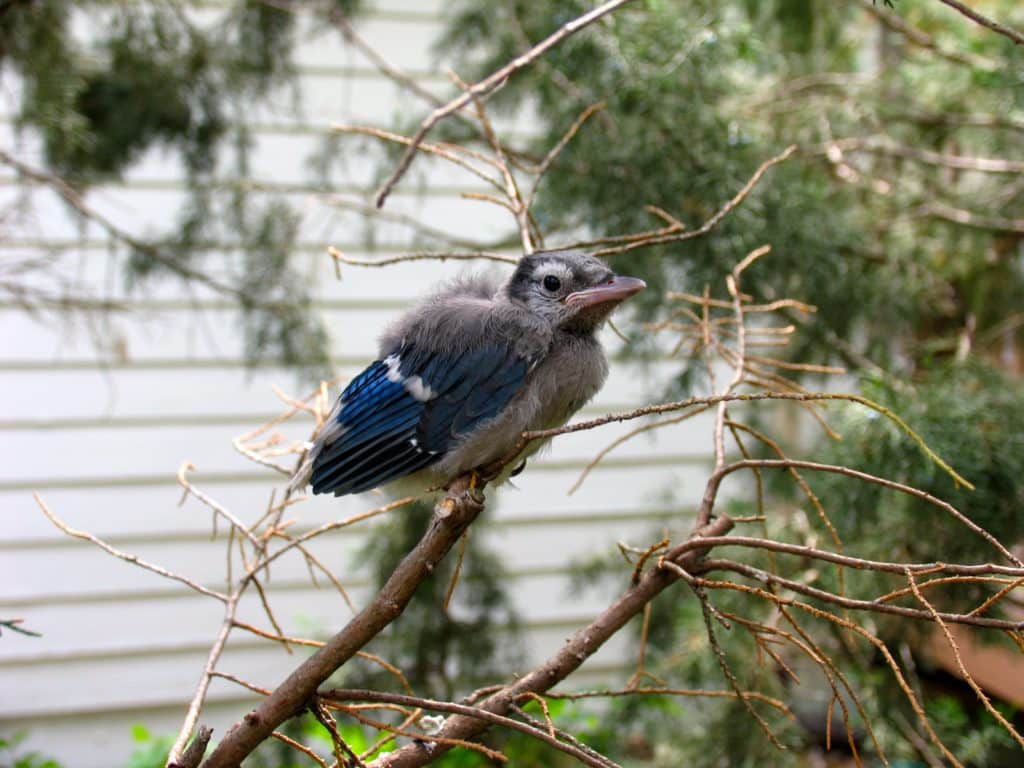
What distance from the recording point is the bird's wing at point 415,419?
48.0 inches

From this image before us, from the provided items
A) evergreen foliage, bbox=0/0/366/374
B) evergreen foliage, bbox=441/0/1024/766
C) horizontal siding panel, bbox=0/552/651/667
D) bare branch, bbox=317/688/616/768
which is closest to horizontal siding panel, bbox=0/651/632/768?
horizontal siding panel, bbox=0/552/651/667

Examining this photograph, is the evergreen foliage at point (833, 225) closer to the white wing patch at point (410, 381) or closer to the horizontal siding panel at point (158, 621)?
the white wing patch at point (410, 381)

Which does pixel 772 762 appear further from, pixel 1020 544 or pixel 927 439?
pixel 927 439

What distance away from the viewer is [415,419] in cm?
124

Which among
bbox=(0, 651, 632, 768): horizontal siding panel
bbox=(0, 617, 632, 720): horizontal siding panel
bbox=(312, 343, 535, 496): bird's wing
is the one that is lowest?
bbox=(0, 651, 632, 768): horizontal siding panel

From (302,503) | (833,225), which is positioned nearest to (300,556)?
(302,503)

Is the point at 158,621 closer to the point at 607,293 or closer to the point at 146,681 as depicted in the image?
the point at 146,681

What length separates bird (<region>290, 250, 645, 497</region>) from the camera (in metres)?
1.22

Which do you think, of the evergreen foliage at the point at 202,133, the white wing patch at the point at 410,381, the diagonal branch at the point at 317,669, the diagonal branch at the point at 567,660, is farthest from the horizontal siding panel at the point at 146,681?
the diagonal branch at the point at 317,669

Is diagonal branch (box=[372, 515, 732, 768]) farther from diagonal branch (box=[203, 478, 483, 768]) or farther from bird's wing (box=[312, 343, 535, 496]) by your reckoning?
bird's wing (box=[312, 343, 535, 496])

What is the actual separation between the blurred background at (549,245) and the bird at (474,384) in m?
0.48

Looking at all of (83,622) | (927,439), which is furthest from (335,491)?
(83,622)

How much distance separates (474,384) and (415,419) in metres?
0.09

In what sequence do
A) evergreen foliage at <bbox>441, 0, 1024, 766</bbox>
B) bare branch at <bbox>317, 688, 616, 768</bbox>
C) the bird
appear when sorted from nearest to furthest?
bare branch at <bbox>317, 688, 616, 768</bbox>
the bird
evergreen foliage at <bbox>441, 0, 1024, 766</bbox>
